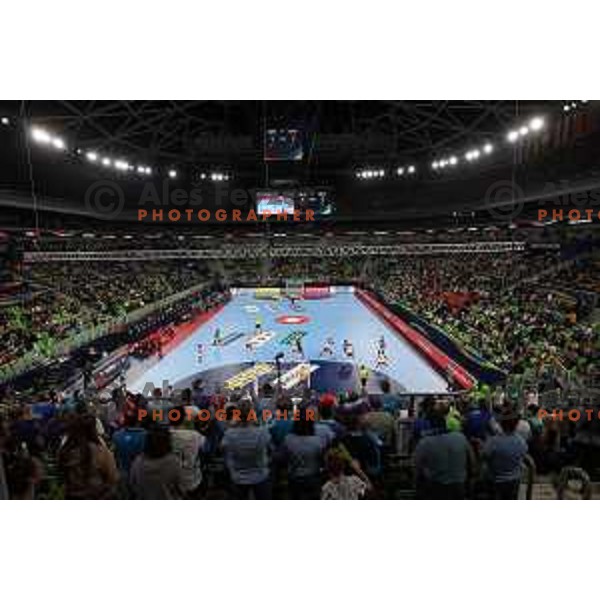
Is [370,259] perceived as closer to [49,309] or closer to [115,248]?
[115,248]

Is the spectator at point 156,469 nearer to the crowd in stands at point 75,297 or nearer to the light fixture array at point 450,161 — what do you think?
the crowd in stands at point 75,297

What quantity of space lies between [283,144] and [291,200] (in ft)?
16.3

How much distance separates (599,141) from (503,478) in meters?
17.1

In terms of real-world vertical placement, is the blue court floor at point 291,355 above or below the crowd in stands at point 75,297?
below

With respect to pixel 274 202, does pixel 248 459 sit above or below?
below

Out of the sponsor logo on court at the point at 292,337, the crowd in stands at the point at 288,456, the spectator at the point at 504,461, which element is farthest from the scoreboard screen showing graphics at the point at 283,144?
the spectator at the point at 504,461

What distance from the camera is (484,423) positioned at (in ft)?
18.0

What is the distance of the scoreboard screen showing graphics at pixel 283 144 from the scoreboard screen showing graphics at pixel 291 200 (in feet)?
14.2

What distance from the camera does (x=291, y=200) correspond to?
68.7ft

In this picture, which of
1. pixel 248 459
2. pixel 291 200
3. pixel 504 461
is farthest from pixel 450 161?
pixel 248 459

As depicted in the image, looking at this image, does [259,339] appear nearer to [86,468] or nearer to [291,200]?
[291,200]

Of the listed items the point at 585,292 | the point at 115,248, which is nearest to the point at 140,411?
the point at 585,292

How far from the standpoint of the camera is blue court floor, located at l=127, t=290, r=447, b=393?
15.8m

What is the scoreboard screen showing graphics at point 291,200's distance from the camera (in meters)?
20.8
